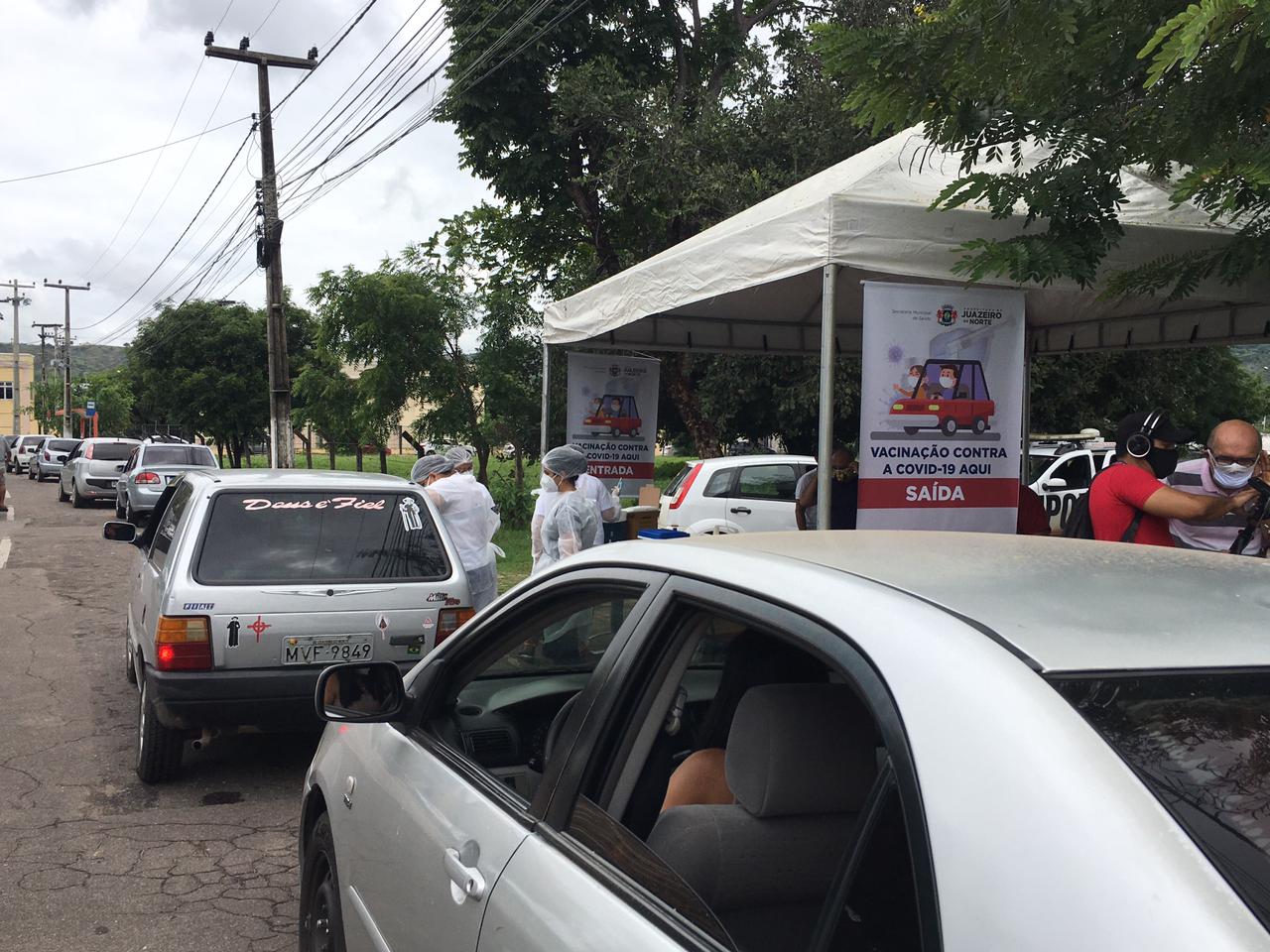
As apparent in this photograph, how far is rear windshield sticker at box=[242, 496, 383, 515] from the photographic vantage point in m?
5.81

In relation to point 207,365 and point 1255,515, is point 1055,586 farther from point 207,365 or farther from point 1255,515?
point 207,365

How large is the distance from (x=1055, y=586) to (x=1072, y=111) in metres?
3.50

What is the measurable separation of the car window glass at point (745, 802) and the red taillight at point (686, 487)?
430 inches

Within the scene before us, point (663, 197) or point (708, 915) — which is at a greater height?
point (663, 197)

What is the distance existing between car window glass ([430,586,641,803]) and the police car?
38.1 feet

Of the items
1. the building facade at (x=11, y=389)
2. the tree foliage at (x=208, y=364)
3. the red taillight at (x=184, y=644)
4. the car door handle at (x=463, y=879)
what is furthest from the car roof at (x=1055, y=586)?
the building facade at (x=11, y=389)

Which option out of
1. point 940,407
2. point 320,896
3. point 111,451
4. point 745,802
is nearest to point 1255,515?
point 940,407

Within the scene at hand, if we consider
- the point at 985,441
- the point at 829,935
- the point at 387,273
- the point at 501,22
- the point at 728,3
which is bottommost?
the point at 829,935

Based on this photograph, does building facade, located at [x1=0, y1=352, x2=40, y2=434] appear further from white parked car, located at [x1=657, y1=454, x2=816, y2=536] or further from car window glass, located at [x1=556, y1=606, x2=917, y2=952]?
car window glass, located at [x1=556, y1=606, x2=917, y2=952]

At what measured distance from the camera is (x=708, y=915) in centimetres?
167

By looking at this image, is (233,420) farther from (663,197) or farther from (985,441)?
(985,441)

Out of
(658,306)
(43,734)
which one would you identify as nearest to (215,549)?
(43,734)

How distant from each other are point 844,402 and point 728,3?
881 cm

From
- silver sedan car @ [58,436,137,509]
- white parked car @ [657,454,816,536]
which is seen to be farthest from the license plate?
silver sedan car @ [58,436,137,509]
